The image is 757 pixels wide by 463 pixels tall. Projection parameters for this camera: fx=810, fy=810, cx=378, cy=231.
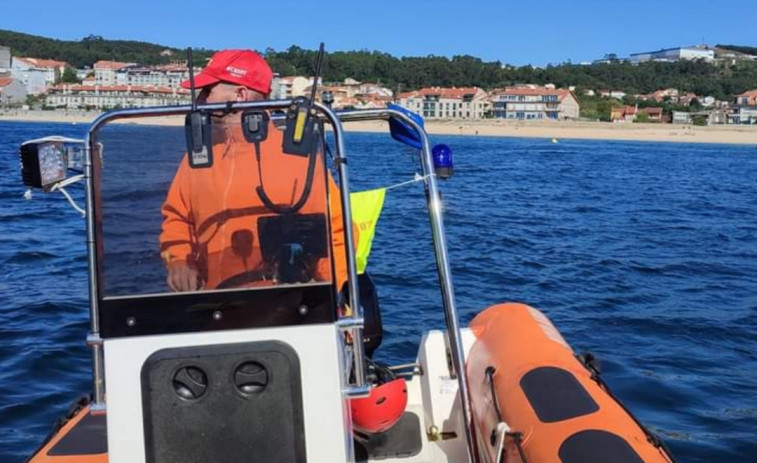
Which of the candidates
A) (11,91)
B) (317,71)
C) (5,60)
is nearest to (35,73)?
(5,60)

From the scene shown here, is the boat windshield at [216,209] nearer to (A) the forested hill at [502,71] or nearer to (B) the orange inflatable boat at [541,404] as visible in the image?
(B) the orange inflatable boat at [541,404]

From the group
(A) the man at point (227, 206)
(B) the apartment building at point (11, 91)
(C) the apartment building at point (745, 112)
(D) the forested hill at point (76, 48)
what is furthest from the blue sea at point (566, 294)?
(D) the forested hill at point (76, 48)

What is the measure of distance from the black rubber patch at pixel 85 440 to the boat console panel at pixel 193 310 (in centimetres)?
116

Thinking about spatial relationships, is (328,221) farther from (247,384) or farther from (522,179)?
(522,179)

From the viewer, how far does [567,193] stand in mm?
23297

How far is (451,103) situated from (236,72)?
120111 millimetres

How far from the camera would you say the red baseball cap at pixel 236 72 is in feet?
8.40

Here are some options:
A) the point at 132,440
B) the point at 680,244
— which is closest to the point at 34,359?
the point at 132,440

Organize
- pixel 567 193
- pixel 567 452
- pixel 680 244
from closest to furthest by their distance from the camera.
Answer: pixel 567 452, pixel 680 244, pixel 567 193

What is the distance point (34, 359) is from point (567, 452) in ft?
16.5

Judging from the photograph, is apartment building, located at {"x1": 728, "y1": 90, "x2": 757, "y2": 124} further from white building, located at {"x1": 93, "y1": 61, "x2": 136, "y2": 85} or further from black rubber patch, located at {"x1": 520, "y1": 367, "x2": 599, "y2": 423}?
black rubber patch, located at {"x1": 520, "y1": 367, "x2": 599, "y2": 423}

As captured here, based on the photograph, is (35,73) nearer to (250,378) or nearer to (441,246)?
(441,246)

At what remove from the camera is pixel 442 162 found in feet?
9.79

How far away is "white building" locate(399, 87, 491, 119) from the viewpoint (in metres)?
119
